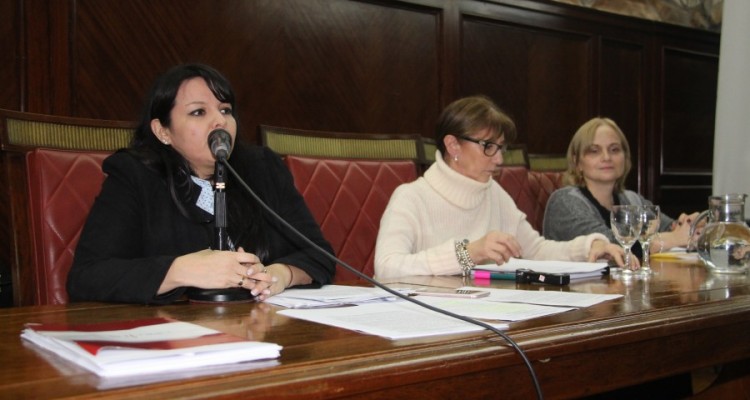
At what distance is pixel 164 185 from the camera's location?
1786 millimetres

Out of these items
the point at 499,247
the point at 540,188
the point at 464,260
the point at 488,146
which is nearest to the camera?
the point at 499,247

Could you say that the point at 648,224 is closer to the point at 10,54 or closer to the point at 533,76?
the point at 10,54

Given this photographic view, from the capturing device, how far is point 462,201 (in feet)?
8.21

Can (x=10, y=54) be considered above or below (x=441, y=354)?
above

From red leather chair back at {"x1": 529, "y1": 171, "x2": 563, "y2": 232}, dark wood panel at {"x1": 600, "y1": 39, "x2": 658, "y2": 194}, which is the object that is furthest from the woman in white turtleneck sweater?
dark wood panel at {"x1": 600, "y1": 39, "x2": 658, "y2": 194}

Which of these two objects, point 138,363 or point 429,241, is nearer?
point 138,363

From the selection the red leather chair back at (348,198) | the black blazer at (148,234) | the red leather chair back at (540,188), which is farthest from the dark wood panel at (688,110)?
the black blazer at (148,234)

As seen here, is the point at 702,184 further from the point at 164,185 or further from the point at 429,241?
the point at 164,185

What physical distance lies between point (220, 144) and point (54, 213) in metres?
0.55

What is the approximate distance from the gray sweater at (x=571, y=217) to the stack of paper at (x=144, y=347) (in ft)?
6.76

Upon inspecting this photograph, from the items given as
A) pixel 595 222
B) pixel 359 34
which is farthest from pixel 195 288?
pixel 359 34

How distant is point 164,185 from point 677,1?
4058 millimetres

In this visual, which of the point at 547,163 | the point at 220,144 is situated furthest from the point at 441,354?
the point at 547,163

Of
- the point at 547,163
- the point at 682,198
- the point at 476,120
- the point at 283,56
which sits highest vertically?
the point at 283,56
